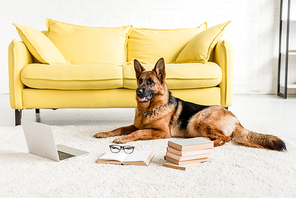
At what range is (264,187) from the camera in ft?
4.65

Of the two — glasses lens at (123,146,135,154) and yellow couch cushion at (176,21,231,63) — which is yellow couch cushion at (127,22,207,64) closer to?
yellow couch cushion at (176,21,231,63)

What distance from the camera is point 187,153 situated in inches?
65.6

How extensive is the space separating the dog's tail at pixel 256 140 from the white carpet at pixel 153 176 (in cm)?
4

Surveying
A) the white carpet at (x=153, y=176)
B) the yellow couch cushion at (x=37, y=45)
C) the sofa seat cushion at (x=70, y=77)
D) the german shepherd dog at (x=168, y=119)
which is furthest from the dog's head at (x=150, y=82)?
the yellow couch cushion at (x=37, y=45)

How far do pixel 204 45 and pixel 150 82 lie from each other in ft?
3.78

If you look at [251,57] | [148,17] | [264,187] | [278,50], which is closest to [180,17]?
[148,17]

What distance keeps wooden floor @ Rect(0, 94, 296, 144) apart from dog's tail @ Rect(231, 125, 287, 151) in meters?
0.53

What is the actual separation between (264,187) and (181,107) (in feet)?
3.66

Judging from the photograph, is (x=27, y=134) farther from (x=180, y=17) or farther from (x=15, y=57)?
(x=180, y=17)

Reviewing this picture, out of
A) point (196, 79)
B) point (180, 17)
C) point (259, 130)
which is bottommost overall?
point (259, 130)

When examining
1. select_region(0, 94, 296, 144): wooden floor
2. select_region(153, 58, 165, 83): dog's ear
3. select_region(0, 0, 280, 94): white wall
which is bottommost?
select_region(0, 94, 296, 144): wooden floor

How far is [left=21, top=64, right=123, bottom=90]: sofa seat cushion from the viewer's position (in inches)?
110

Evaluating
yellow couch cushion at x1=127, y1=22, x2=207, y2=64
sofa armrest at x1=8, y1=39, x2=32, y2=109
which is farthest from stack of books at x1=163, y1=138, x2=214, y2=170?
yellow couch cushion at x1=127, y1=22, x2=207, y2=64

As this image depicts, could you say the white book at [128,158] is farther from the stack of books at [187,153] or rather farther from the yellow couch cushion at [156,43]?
the yellow couch cushion at [156,43]
